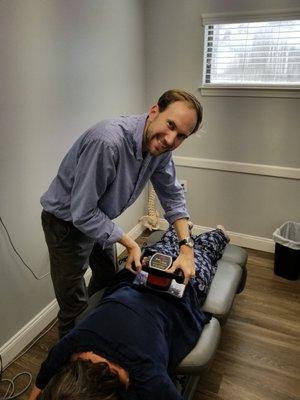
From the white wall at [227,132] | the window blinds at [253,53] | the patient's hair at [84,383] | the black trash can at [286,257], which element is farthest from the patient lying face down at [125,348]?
the window blinds at [253,53]

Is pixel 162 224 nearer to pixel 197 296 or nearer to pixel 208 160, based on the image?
pixel 208 160

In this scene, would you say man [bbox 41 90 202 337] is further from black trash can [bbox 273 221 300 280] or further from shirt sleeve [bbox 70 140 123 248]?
black trash can [bbox 273 221 300 280]

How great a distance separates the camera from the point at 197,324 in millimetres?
1384

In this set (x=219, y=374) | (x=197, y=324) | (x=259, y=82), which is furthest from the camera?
(x=259, y=82)


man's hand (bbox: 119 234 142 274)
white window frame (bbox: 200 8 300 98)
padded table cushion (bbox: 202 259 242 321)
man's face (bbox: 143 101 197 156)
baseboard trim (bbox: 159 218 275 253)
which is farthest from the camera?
baseboard trim (bbox: 159 218 275 253)

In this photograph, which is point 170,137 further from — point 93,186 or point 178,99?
point 93,186

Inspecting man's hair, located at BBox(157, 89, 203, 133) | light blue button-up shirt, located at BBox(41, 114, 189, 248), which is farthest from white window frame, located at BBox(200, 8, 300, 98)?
man's hair, located at BBox(157, 89, 203, 133)

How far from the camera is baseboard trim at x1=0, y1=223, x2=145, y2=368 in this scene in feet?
5.50

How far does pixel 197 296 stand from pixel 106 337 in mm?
603

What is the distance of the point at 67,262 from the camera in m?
1.47

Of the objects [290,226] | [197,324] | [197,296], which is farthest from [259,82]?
[197,324]

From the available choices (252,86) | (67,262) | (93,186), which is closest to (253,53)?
(252,86)

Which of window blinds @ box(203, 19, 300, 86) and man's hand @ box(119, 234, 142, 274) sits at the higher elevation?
window blinds @ box(203, 19, 300, 86)

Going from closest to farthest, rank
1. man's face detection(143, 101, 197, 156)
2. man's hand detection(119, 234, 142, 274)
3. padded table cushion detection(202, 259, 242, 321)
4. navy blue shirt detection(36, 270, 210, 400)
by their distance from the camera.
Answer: navy blue shirt detection(36, 270, 210, 400) → man's face detection(143, 101, 197, 156) → man's hand detection(119, 234, 142, 274) → padded table cushion detection(202, 259, 242, 321)
